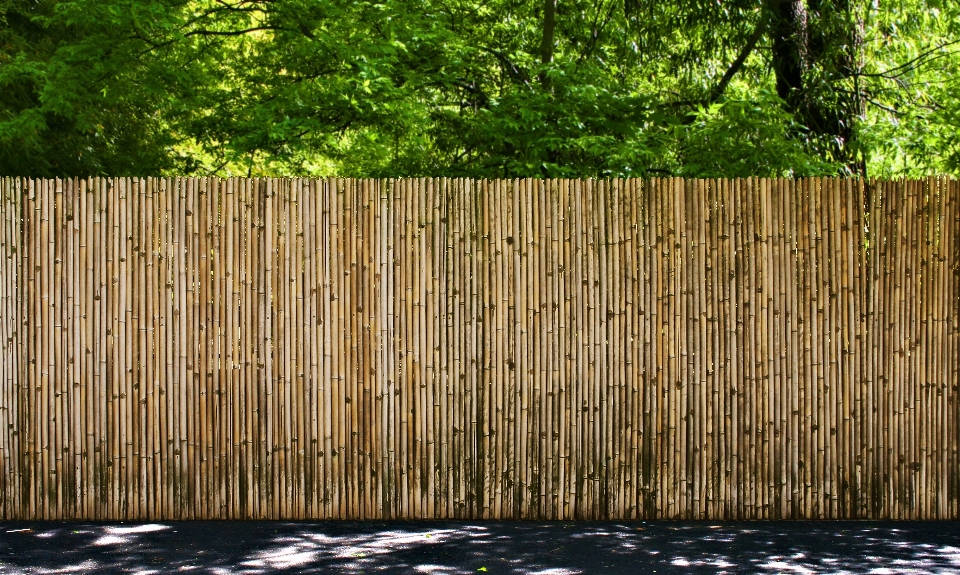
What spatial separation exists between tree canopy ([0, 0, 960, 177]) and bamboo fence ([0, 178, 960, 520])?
56.1 inches

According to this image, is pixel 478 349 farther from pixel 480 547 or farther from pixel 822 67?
pixel 822 67

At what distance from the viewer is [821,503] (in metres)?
5.04

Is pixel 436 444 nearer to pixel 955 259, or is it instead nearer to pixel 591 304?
pixel 591 304

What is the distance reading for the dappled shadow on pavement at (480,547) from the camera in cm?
411

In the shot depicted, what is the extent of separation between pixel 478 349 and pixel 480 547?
105 centimetres

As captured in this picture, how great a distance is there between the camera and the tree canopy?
661 centimetres

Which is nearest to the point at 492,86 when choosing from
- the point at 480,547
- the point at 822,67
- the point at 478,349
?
the point at 822,67

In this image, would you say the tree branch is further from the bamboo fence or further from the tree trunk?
the bamboo fence

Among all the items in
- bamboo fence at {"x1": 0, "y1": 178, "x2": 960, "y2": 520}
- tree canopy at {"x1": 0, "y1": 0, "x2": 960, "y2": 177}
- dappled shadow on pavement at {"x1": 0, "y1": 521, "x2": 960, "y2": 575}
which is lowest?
dappled shadow on pavement at {"x1": 0, "y1": 521, "x2": 960, "y2": 575}

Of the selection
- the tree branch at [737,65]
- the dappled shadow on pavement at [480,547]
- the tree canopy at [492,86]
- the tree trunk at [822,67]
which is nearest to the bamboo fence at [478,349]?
the dappled shadow on pavement at [480,547]

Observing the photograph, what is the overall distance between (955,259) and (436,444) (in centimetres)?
292

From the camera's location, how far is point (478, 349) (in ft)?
16.4

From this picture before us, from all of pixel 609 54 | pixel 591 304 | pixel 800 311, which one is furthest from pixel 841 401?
pixel 609 54

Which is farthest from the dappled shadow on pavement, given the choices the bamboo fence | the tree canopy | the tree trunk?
the tree trunk
